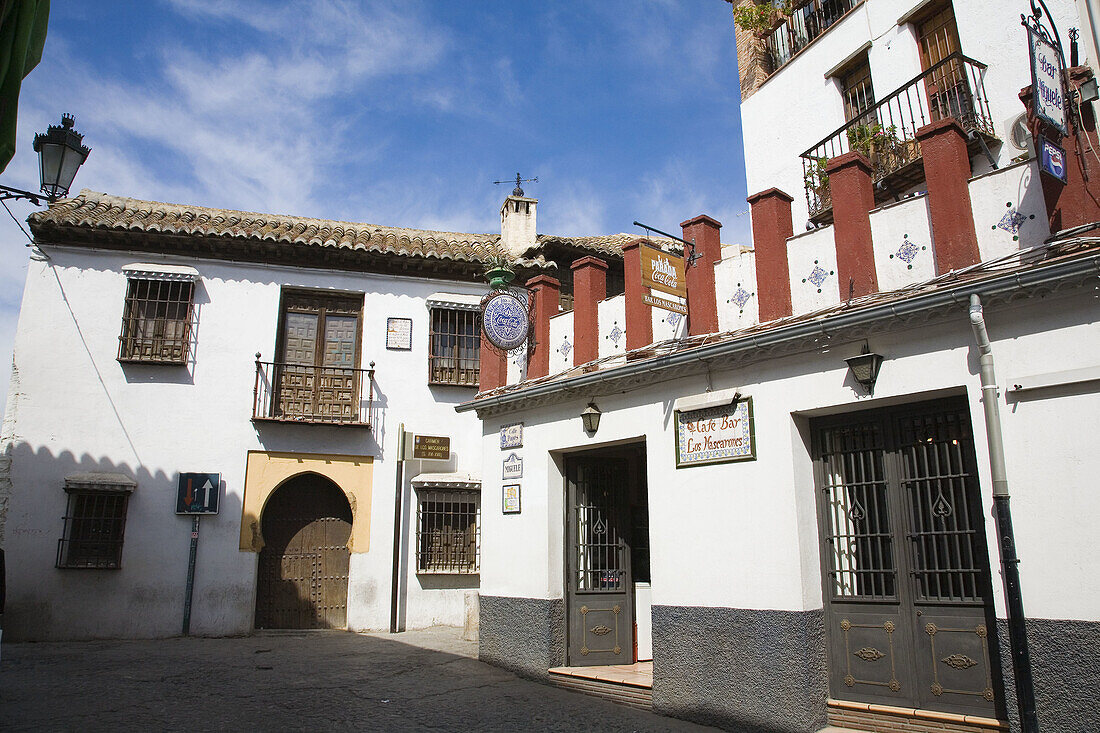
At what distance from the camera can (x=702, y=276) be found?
8.19m

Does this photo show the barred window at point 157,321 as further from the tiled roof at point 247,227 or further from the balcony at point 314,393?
the balcony at point 314,393

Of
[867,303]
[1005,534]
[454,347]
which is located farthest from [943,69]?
[454,347]

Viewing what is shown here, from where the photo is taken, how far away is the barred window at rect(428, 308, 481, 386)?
48.3 feet

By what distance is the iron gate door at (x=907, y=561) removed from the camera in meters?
6.01

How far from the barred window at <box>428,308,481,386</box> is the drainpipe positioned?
392 inches

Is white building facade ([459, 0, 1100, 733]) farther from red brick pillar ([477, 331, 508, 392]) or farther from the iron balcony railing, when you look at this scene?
the iron balcony railing

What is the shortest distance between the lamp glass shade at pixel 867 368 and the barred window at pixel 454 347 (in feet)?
29.6

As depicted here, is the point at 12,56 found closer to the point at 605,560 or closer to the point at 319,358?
the point at 605,560

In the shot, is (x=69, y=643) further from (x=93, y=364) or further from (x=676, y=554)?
(x=676, y=554)

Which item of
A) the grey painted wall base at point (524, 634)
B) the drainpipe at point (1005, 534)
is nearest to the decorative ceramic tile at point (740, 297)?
the drainpipe at point (1005, 534)

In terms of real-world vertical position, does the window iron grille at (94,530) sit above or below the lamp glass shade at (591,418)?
below

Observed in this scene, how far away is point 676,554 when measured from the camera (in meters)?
7.82

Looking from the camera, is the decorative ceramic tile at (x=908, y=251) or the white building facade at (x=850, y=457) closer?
the white building facade at (x=850, y=457)

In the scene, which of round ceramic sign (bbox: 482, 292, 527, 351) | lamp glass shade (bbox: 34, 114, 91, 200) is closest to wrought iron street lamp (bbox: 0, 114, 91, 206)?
lamp glass shade (bbox: 34, 114, 91, 200)
